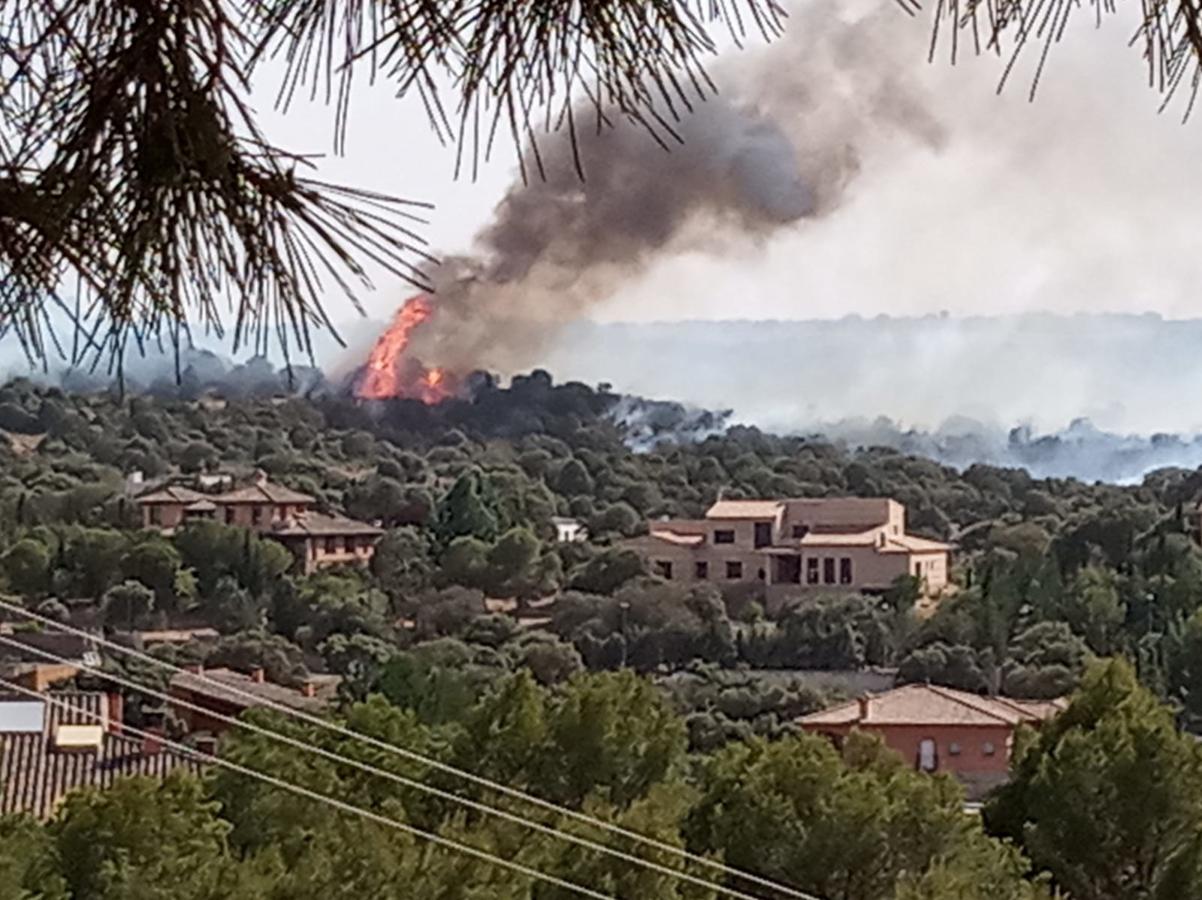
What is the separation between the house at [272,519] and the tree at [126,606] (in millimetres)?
518

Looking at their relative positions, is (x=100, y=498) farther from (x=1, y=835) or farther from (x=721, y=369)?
(x=1, y=835)

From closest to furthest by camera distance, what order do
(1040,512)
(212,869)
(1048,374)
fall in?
(212,869) → (1040,512) → (1048,374)

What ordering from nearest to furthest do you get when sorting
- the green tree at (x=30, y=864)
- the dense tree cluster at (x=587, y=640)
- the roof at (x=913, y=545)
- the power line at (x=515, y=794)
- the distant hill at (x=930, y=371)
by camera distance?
the green tree at (x=30, y=864), the power line at (x=515, y=794), the dense tree cluster at (x=587, y=640), the roof at (x=913, y=545), the distant hill at (x=930, y=371)

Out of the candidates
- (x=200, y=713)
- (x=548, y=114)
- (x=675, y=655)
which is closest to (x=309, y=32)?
(x=548, y=114)

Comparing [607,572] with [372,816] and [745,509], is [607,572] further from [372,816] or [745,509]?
[372,816]

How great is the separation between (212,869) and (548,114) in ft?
9.24

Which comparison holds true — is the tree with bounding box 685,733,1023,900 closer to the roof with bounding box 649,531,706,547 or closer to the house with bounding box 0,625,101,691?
the house with bounding box 0,625,101,691

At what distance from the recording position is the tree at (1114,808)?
3.83m

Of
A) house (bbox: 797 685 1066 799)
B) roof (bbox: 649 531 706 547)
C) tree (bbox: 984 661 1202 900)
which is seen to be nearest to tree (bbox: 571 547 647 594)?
roof (bbox: 649 531 706 547)

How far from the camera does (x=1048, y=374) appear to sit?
888 cm

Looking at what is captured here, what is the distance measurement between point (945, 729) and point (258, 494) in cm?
321

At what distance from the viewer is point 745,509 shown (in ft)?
27.1

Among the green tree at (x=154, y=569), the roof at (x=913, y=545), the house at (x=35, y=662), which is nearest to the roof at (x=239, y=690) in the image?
the house at (x=35, y=662)

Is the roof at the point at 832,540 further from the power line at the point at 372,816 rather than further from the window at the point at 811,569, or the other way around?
the power line at the point at 372,816
